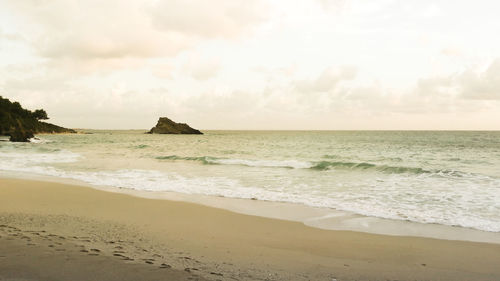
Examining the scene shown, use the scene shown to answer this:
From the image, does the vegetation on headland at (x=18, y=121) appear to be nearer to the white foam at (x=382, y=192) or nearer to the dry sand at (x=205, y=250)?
the white foam at (x=382, y=192)

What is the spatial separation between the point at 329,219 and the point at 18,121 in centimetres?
6949

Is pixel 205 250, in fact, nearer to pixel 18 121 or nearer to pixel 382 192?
pixel 382 192

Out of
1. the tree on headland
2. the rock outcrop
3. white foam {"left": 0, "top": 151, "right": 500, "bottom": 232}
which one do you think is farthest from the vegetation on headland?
the rock outcrop

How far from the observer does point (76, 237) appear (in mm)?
6188

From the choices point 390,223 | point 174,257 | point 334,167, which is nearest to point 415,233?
point 390,223

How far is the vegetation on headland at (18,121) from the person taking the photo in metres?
56.1

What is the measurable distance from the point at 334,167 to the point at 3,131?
89435 mm

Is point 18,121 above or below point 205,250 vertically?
above

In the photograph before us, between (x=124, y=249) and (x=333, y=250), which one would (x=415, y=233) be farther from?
(x=124, y=249)

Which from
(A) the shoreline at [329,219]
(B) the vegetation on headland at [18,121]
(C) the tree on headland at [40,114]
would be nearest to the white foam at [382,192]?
(A) the shoreline at [329,219]

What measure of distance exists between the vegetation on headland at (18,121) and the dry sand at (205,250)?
57516mm

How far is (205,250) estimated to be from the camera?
5.80 metres

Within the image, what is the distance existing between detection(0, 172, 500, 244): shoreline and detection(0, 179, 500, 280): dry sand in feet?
1.44

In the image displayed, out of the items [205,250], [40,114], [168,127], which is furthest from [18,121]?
[168,127]
